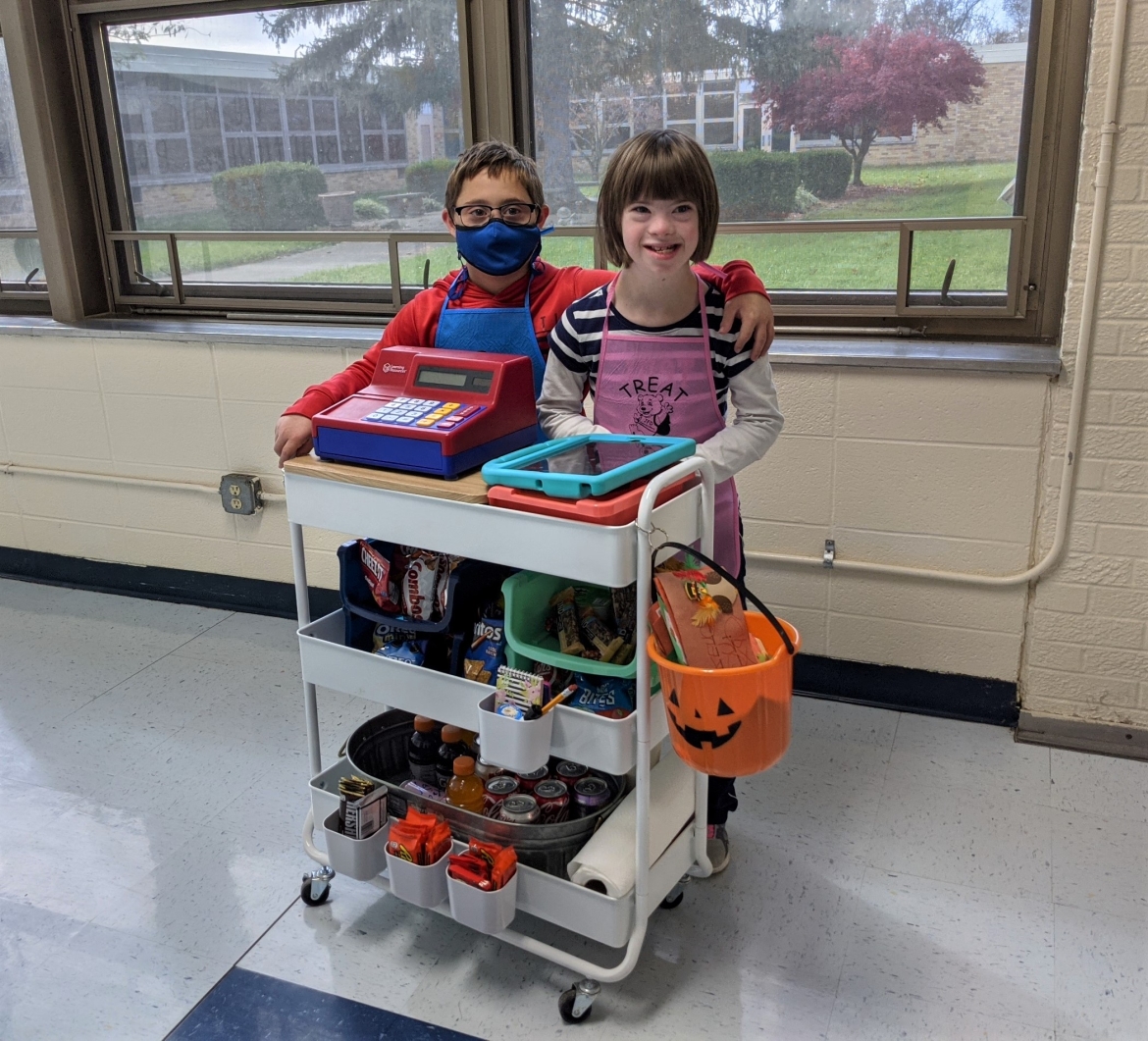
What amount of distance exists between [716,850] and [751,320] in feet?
3.38

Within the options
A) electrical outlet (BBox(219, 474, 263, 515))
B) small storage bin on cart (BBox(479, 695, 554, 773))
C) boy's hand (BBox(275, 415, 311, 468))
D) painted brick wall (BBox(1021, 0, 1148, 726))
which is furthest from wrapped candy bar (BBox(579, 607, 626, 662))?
electrical outlet (BBox(219, 474, 263, 515))

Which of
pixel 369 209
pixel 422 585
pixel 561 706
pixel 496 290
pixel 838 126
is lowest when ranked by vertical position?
pixel 561 706

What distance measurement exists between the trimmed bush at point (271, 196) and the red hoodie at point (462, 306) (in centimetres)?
135

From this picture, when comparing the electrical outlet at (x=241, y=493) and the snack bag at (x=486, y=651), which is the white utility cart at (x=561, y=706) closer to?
the snack bag at (x=486, y=651)

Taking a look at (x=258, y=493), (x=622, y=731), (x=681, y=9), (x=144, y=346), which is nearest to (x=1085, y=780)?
(x=622, y=731)

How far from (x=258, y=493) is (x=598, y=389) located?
1.65 meters

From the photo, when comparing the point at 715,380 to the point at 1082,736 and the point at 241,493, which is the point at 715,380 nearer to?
the point at 1082,736

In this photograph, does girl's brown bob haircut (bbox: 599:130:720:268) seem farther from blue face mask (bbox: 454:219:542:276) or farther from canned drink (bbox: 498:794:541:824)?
canned drink (bbox: 498:794:541:824)

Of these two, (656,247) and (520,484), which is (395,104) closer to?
(656,247)

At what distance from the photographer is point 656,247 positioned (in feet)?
5.15

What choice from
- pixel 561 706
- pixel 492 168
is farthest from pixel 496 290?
pixel 561 706

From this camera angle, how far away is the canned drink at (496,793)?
1763 mm

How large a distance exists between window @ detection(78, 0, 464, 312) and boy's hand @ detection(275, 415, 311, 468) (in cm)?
127

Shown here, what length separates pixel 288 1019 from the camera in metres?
1.65
